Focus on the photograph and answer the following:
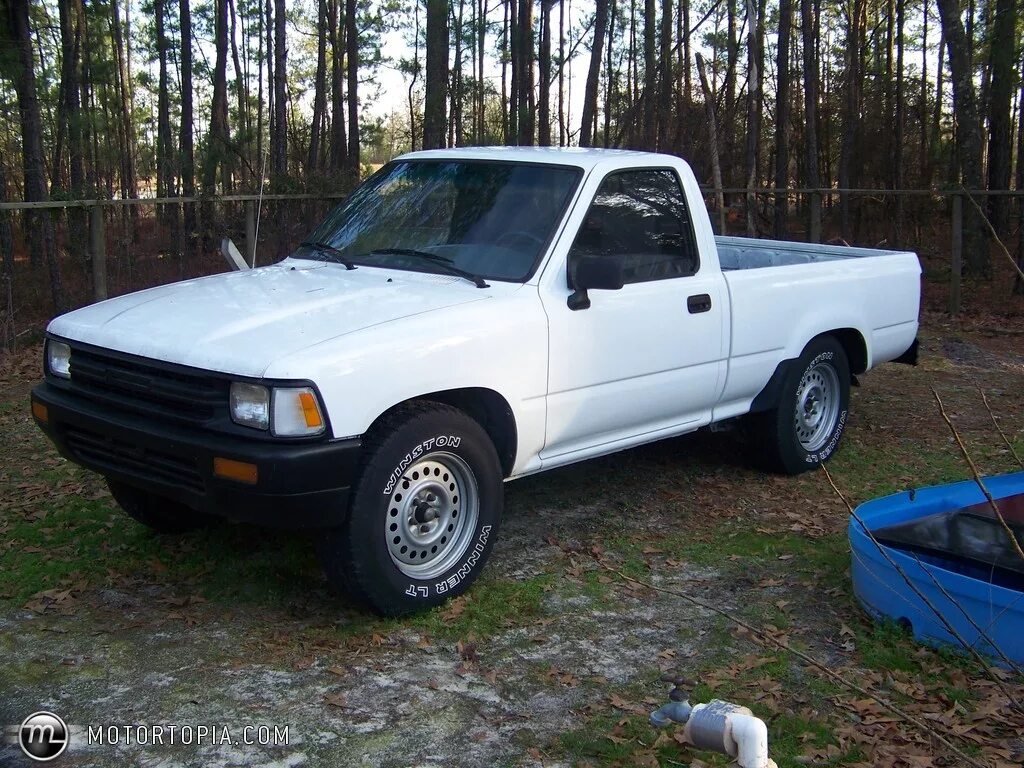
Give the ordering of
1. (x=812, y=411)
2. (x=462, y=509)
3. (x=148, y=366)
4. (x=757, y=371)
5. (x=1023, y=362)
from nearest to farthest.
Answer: (x=148, y=366) < (x=462, y=509) < (x=757, y=371) < (x=812, y=411) < (x=1023, y=362)

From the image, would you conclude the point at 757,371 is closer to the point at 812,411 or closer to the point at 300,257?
the point at 812,411

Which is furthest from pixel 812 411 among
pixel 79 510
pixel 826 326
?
pixel 79 510

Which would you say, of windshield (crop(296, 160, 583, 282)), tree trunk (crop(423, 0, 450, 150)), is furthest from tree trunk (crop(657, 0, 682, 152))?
windshield (crop(296, 160, 583, 282))

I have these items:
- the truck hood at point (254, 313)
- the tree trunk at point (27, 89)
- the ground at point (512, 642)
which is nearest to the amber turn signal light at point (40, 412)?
the truck hood at point (254, 313)

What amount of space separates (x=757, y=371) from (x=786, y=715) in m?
2.81

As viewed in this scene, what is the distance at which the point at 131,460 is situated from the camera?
14.5 ft

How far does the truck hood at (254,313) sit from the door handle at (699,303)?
121cm

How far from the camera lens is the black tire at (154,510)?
5.34 metres

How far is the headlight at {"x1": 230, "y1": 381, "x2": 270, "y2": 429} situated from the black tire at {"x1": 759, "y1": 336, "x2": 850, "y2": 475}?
140 inches

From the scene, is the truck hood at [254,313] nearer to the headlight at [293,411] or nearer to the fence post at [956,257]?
the headlight at [293,411]

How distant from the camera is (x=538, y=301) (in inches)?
196

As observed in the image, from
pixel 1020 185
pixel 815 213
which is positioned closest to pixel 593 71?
pixel 815 213

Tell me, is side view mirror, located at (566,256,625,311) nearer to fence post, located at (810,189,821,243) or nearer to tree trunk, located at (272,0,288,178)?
fence post, located at (810,189,821,243)

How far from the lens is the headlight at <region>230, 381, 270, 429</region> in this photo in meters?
4.05
